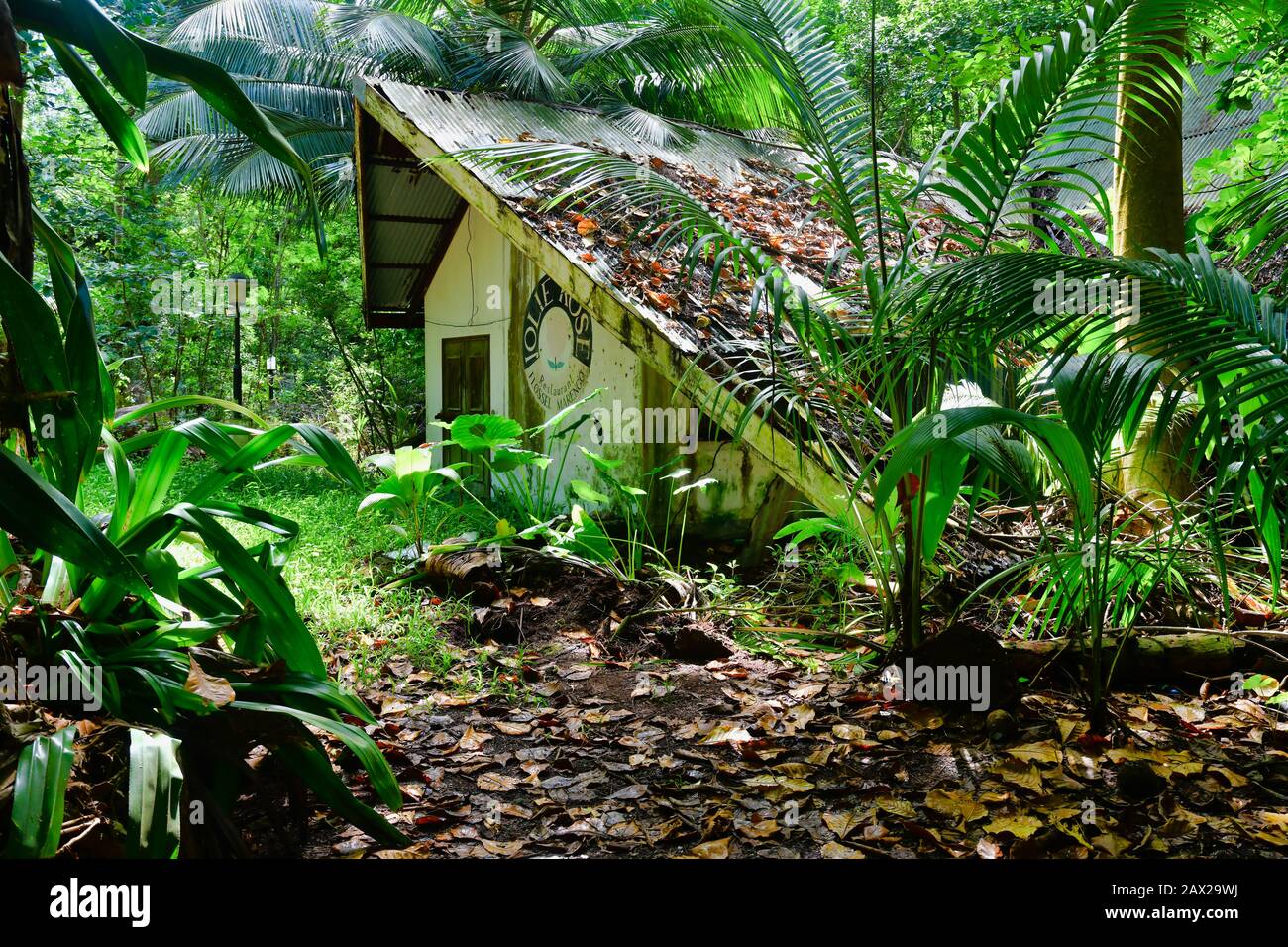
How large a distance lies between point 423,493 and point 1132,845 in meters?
3.99

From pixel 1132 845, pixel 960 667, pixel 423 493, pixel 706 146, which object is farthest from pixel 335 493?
pixel 1132 845

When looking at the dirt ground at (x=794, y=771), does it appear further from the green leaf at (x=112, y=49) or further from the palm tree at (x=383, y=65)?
the palm tree at (x=383, y=65)

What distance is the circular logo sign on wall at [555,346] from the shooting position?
7008 millimetres

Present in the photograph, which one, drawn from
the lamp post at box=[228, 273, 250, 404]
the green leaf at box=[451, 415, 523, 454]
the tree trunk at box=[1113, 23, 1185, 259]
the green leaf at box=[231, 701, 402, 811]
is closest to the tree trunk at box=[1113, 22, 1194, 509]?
the tree trunk at box=[1113, 23, 1185, 259]

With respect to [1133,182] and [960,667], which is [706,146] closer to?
[1133,182]

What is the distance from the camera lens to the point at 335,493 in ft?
28.8

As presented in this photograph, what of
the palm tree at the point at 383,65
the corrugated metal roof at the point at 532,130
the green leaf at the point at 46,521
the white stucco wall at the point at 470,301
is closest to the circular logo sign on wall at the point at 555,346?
the white stucco wall at the point at 470,301
